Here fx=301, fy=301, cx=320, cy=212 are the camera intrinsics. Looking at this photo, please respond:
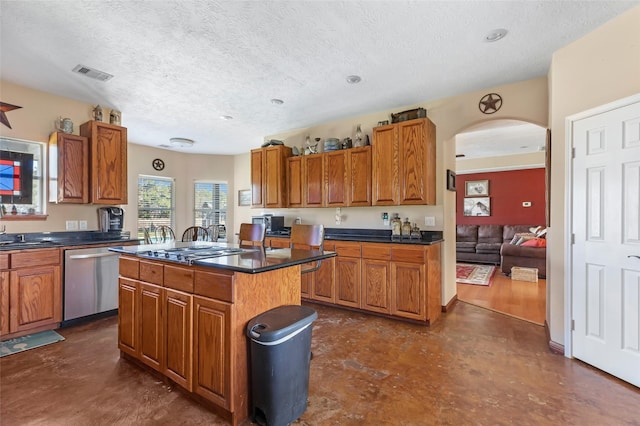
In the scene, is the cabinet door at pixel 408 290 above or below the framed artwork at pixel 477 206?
below

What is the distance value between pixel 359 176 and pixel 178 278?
2.70 meters

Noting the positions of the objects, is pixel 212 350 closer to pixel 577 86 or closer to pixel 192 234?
pixel 577 86

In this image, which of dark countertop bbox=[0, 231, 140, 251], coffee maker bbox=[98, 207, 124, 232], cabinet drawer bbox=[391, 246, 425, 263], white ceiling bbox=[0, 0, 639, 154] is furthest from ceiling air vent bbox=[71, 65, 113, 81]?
cabinet drawer bbox=[391, 246, 425, 263]

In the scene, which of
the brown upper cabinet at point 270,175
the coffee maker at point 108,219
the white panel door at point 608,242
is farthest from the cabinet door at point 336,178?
the coffee maker at point 108,219

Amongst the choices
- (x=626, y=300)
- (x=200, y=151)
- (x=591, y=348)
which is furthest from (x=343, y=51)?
(x=200, y=151)

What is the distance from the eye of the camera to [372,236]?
4.08 meters

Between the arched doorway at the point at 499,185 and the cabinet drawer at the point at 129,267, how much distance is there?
437 centimetres

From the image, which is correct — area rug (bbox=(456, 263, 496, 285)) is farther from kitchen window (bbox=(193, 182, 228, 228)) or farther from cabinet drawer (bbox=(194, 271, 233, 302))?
kitchen window (bbox=(193, 182, 228, 228))

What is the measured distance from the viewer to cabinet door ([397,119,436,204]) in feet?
11.4

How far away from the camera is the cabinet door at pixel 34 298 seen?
9.43ft

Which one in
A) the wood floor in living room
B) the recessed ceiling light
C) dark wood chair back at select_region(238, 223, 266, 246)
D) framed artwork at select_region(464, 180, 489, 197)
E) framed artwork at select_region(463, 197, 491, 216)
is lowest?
the wood floor in living room

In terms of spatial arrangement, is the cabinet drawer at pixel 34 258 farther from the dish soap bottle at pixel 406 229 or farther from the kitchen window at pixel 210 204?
the dish soap bottle at pixel 406 229

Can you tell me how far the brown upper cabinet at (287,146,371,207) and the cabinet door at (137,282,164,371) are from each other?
2647 millimetres

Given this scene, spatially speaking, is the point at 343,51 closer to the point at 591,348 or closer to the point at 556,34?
the point at 556,34
